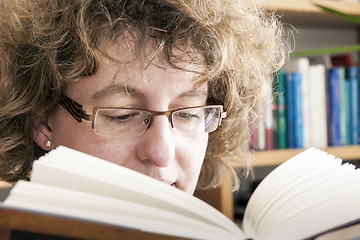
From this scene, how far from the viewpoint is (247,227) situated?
521mm

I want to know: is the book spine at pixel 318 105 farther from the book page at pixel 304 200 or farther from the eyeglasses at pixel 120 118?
the book page at pixel 304 200

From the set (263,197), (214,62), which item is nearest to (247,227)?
(263,197)

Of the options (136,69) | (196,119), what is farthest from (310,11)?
(136,69)

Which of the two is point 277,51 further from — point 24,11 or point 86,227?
point 86,227

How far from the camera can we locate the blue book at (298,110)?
161cm

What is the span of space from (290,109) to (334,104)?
7.5 inches

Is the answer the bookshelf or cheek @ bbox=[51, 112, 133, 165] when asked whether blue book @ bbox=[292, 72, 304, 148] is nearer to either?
the bookshelf

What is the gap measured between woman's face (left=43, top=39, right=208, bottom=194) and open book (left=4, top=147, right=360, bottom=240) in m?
0.24

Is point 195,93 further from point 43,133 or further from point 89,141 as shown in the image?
point 43,133

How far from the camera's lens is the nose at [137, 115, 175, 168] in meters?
0.75

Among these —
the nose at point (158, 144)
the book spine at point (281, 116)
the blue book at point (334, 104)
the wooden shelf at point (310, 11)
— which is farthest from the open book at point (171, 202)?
the blue book at point (334, 104)

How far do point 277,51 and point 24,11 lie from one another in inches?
24.6

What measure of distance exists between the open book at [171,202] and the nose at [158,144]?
21 centimetres

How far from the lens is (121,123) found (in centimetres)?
80
